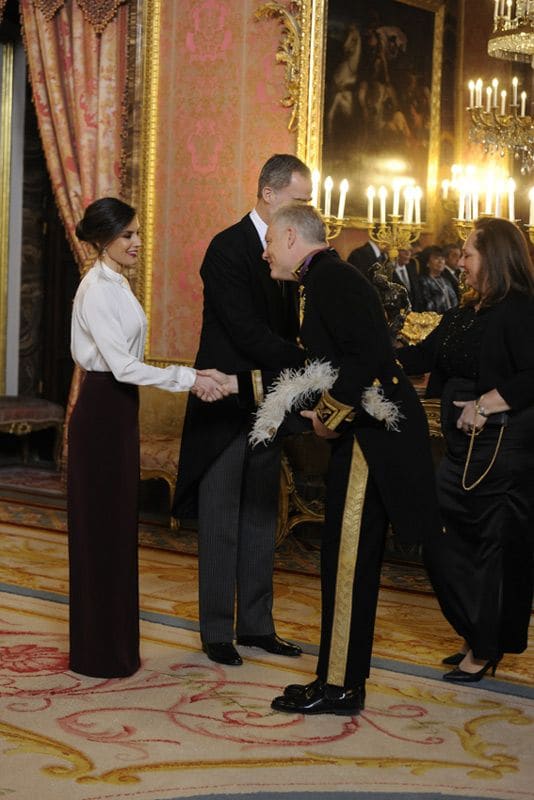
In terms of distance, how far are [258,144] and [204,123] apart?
44 cm

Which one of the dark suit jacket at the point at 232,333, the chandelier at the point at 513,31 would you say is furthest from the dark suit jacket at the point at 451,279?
the dark suit jacket at the point at 232,333

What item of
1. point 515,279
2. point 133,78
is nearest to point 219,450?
point 515,279

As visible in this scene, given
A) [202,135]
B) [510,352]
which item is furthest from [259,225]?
[202,135]

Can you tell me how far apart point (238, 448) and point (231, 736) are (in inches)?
47.2

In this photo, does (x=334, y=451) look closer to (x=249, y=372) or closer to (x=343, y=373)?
(x=343, y=373)

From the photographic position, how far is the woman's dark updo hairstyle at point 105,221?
407 cm

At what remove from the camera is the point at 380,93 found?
21.1 feet

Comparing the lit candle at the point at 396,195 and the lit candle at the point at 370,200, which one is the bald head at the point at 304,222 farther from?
the lit candle at the point at 370,200

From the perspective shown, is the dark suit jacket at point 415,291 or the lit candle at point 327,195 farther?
the lit candle at point 327,195

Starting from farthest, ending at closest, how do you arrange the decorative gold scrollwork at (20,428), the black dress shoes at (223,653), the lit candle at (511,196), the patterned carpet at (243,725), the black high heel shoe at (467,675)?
1. the decorative gold scrollwork at (20,428)
2. the lit candle at (511,196)
3. the black dress shoes at (223,653)
4. the black high heel shoe at (467,675)
5. the patterned carpet at (243,725)

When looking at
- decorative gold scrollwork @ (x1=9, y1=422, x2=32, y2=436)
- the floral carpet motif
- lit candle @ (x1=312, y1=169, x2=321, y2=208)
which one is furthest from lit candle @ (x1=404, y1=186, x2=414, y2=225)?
decorative gold scrollwork @ (x1=9, y1=422, x2=32, y2=436)

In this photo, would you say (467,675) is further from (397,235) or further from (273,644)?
(397,235)

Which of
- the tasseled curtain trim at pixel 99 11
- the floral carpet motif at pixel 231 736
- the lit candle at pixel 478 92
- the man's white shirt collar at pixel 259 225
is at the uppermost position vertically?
→ the tasseled curtain trim at pixel 99 11

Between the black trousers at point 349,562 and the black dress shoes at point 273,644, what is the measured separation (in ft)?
2.34
